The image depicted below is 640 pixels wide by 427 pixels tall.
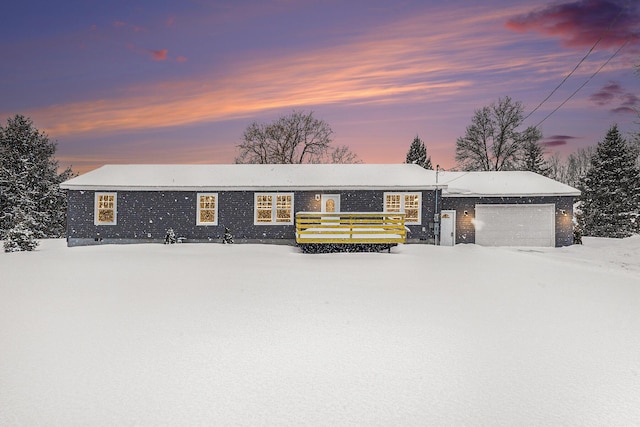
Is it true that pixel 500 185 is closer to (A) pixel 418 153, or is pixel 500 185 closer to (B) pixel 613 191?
(B) pixel 613 191

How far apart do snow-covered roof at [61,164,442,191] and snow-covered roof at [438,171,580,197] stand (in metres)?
2.07

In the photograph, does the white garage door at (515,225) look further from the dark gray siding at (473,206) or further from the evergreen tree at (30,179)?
the evergreen tree at (30,179)

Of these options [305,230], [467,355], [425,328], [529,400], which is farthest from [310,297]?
[305,230]

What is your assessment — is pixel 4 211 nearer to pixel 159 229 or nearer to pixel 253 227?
pixel 159 229

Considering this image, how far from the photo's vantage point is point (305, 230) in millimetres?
21031

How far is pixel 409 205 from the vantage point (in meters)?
25.7

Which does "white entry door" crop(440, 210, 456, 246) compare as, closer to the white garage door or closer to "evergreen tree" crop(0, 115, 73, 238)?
the white garage door

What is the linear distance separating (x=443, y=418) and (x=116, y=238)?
938 inches

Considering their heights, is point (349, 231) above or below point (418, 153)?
below

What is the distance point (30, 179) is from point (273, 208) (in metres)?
25.1

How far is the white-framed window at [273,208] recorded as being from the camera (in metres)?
25.7

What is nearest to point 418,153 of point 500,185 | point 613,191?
point 613,191

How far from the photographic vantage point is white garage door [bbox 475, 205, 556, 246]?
1082 inches

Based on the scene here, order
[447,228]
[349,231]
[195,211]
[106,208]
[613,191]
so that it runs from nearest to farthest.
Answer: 1. [349,231]
2. [106,208]
3. [195,211]
4. [447,228]
5. [613,191]
